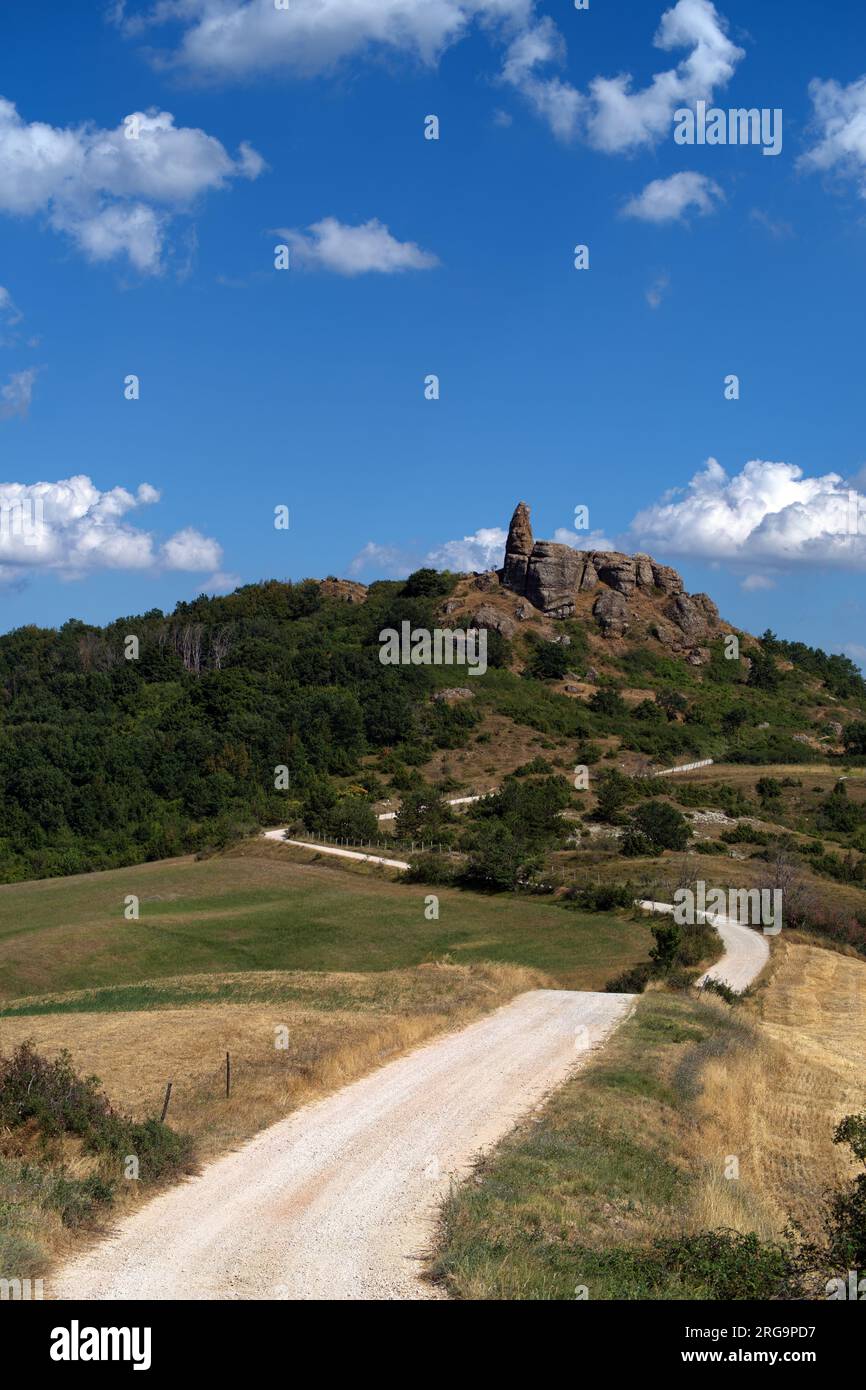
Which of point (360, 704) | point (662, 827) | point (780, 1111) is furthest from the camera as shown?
point (360, 704)

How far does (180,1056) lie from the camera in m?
22.0

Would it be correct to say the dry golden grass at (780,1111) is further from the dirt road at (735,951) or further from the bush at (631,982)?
the bush at (631,982)

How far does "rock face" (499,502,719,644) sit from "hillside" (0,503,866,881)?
28 centimetres

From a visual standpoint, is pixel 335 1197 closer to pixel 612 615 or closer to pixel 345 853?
pixel 345 853

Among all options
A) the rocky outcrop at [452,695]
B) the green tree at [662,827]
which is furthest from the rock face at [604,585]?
the green tree at [662,827]

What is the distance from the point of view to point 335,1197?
13.8 meters

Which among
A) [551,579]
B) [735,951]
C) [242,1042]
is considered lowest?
[735,951]

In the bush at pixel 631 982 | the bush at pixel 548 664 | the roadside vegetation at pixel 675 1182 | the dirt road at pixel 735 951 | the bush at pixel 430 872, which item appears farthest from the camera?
the bush at pixel 548 664

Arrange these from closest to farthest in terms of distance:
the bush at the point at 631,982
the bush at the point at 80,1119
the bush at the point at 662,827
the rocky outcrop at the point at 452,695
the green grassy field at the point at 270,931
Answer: the bush at the point at 80,1119 → the bush at the point at 631,982 → the green grassy field at the point at 270,931 → the bush at the point at 662,827 → the rocky outcrop at the point at 452,695

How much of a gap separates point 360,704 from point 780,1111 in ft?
280

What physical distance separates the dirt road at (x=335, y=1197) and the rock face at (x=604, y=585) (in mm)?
110148

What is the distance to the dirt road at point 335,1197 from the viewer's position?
10820 mm

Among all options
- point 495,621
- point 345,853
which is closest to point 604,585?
point 495,621
